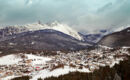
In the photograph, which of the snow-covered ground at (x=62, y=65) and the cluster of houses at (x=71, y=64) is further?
the cluster of houses at (x=71, y=64)

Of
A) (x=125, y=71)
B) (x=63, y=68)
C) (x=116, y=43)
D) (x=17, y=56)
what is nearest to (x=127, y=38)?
(x=116, y=43)

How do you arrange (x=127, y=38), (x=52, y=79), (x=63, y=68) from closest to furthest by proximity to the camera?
(x=52, y=79) → (x=63, y=68) → (x=127, y=38)

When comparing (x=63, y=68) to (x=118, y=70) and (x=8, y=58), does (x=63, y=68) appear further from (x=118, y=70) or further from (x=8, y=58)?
(x=8, y=58)

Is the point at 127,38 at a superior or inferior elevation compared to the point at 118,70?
superior

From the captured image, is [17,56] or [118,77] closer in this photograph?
[118,77]

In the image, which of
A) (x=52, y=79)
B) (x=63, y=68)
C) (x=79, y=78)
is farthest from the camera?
(x=63, y=68)

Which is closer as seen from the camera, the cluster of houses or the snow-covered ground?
the snow-covered ground

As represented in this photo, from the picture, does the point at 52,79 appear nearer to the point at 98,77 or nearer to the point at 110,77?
the point at 98,77

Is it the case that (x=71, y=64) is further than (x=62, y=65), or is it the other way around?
(x=71, y=64)

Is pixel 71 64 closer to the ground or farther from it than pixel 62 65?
closer to the ground
